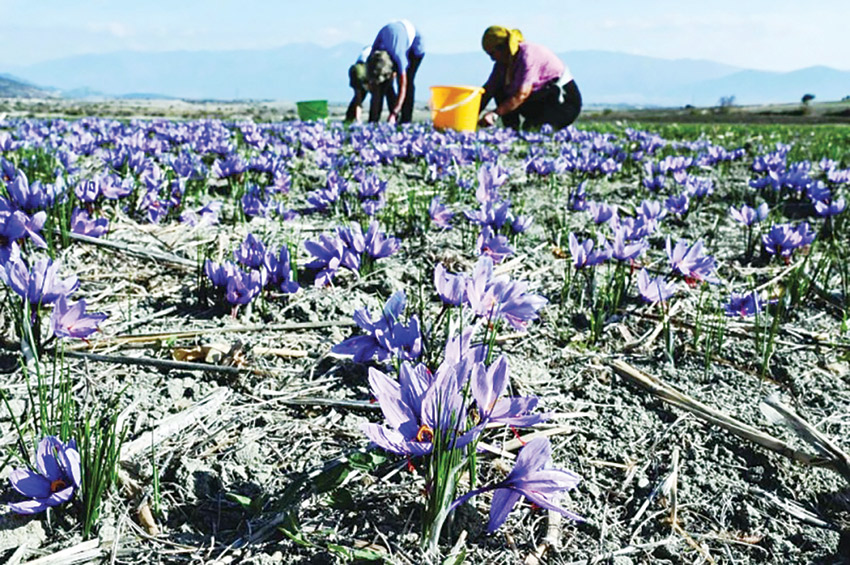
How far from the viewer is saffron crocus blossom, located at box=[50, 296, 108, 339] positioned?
1.41 m

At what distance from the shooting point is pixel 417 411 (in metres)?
1.03

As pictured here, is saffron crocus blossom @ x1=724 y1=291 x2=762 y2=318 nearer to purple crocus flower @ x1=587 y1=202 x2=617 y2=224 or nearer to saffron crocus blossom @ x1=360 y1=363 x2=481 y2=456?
purple crocus flower @ x1=587 y1=202 x2=617 y2=224

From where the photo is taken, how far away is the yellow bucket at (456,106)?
30.4 ft

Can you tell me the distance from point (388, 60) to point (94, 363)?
35.9 ft

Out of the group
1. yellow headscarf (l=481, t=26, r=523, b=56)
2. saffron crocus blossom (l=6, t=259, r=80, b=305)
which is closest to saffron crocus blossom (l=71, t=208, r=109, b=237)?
saffron crocus blossom (l=6, t=259, r=80, b=305)

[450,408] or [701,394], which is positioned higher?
[450,408]

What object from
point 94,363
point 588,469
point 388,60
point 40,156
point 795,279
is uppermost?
point 388,60

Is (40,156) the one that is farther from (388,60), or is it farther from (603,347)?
(388,60)

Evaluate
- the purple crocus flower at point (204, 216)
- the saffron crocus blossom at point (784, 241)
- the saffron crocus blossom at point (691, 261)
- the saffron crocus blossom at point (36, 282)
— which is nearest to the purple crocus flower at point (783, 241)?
the saffron crocus blossom at point (784, 241)

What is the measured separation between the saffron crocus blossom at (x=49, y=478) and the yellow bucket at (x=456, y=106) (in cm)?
857

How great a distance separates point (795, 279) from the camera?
2092mm

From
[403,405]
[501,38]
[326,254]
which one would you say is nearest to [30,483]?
[403,405]

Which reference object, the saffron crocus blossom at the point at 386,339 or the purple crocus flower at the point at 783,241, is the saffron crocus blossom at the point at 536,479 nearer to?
the saffron crocus blossom at the point at 386,339

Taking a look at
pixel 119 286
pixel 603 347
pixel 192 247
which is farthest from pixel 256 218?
pixel 603 347
